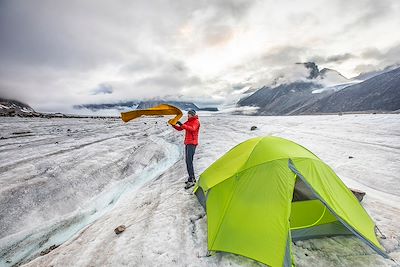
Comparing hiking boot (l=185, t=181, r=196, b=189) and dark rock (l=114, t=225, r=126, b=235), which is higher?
hiking boot (l=185, t=181, r=196, b=189)

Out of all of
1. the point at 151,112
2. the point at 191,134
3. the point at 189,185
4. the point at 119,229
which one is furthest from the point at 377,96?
the point at 119,229

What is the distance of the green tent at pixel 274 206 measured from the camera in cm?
496

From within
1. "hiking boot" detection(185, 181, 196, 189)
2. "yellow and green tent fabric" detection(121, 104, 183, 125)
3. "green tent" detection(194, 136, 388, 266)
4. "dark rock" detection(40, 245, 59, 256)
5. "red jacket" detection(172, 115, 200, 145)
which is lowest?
"dark rock" detection(40, 245, 59, 256)

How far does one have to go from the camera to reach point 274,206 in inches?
202

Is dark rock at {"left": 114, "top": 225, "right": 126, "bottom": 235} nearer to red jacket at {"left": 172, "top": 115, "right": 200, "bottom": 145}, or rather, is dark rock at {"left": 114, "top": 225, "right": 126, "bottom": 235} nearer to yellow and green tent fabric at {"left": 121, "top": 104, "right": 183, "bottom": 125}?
yellow and green tent fabric at {"left": 121, "top": 104, "right": 183, "bottom": 125}

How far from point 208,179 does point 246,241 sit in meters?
2.43

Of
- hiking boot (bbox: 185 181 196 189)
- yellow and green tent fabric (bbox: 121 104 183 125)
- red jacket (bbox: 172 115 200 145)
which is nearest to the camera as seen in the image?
yellow and green tent fabric (bbox: 121 104 183 125)

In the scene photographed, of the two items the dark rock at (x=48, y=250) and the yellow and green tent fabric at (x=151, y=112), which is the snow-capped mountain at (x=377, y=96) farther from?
the dark rock at (x=48, y=250)

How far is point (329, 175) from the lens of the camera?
6.00 m

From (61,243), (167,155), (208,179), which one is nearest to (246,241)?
(208,179)

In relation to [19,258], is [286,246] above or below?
above

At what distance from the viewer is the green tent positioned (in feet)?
16.3

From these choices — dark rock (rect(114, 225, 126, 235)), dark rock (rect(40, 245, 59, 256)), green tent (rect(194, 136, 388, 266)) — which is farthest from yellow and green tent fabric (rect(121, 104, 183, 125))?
dark rock (rect(40, 245, 59, 256))

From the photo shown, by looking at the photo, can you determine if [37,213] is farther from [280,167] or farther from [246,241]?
[280,167]
